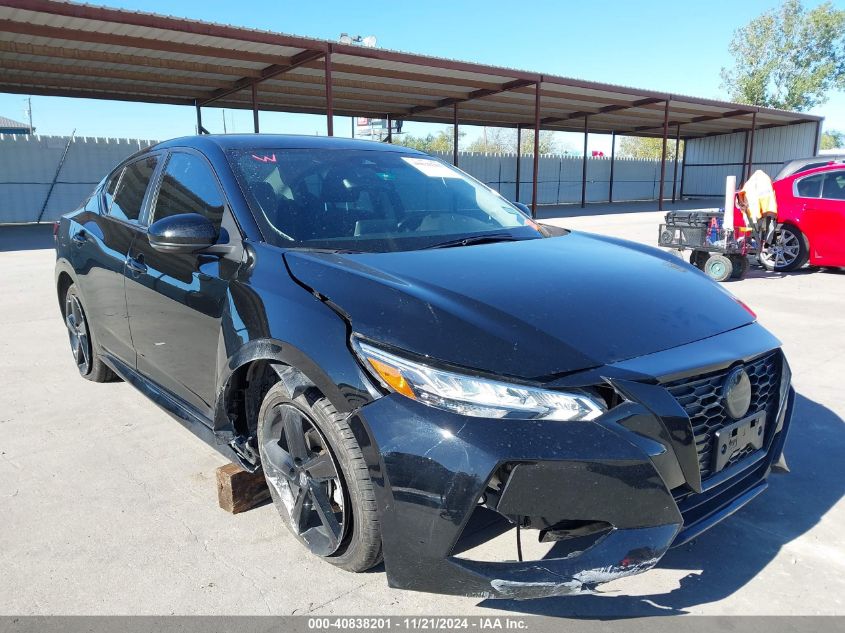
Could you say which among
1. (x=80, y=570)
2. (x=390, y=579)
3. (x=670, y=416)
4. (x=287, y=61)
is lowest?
(x=80, y=570)

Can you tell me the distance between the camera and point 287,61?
14.9m

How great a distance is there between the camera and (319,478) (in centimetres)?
221

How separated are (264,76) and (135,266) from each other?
47.7 feet

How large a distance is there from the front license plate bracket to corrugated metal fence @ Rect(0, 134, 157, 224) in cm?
2052

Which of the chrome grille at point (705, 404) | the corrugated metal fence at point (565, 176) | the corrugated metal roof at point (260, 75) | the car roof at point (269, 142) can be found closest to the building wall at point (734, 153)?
the corrugated metal fence at point (565, 176)

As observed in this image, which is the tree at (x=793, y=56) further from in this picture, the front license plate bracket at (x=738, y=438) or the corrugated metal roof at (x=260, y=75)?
the front license plate bracket at (x=738, y=438)

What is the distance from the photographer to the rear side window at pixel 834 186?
8.54m

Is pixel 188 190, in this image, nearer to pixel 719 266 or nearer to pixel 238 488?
pixel 238 488

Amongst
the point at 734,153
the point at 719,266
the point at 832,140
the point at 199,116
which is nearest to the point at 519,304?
the point at 719,266

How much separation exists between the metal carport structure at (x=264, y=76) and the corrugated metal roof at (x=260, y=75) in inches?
1.1

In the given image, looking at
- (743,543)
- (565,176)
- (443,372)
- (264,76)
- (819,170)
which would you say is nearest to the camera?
(443,372)

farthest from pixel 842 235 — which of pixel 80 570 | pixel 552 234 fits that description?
pixel 80 570

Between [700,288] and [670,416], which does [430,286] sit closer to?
[670,416]

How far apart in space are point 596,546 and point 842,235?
8.86 m
